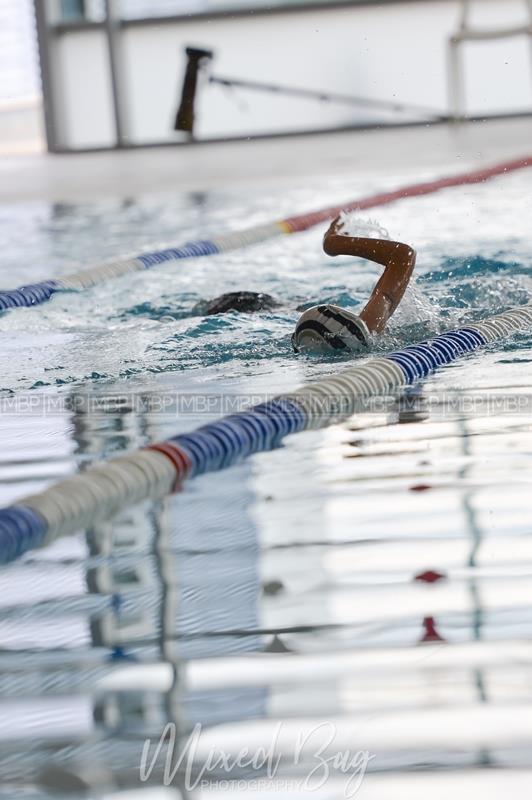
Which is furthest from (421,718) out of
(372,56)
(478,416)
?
(372,56)

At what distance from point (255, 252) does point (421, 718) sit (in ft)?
13.5

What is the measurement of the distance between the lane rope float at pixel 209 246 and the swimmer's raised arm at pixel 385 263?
141cm

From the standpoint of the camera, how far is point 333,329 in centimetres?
292

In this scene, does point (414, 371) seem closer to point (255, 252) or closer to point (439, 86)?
point (255, 252)

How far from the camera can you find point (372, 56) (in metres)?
11.7

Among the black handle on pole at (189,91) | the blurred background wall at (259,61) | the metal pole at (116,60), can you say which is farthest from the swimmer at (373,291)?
the metal pole at (116,60)

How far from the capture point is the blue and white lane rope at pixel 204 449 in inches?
71.1

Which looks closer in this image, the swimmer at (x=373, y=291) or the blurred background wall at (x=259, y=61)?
the swimmer at (x=373, y=291)

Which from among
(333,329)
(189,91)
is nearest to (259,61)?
(189,91)

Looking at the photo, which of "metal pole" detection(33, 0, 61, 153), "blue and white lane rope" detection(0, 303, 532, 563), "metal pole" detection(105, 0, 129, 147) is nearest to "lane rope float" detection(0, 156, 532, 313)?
"blue and white lane rope" detection(0, 303, 532, 563)

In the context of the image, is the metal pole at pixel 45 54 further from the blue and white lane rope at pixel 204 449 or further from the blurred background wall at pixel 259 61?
the blue and white lane rope at pixel 204 449

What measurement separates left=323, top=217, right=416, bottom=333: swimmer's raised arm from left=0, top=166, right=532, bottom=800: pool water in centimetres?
8

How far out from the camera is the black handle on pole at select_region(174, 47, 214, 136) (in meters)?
8.23

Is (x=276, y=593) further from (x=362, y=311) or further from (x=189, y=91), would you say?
(x=189, y=91)
